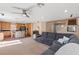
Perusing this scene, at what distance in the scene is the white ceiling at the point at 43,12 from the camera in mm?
1819

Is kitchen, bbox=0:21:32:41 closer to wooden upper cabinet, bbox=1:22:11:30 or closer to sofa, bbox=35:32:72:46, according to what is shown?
wooden upper cabinet, bbox=1:22:11:30

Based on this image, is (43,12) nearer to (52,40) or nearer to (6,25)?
(52,40)

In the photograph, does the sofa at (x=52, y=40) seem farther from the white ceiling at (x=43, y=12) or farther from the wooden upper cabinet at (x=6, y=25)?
the wooden upper cabinet at (x=6, y=25)

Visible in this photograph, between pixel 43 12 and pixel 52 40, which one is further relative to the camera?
pixel 52 40

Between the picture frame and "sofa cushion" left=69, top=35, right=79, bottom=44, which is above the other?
the picture frame

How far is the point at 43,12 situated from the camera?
78.3 inches

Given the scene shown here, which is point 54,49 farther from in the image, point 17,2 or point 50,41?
point 17,2

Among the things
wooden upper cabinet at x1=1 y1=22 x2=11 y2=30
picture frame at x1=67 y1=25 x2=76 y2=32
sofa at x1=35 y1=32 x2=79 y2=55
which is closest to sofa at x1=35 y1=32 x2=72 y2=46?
sofa at x1=35 y1=32 x2=79 y2=55

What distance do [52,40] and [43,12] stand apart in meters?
0.62

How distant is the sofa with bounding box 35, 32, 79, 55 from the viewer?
1.99m

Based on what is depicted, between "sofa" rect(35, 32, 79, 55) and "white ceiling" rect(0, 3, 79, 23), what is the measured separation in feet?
1.15

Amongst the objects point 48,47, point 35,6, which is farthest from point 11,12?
point 48,47

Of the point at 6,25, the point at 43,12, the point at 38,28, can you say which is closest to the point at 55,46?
the point at 38,28

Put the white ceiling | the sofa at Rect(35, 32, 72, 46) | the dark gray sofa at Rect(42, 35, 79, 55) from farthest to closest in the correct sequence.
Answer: the sofa at Rect(35, 32, 72, 46), the dark gray sofa at Rect(42, 35, 79, 55), the white ceiling
